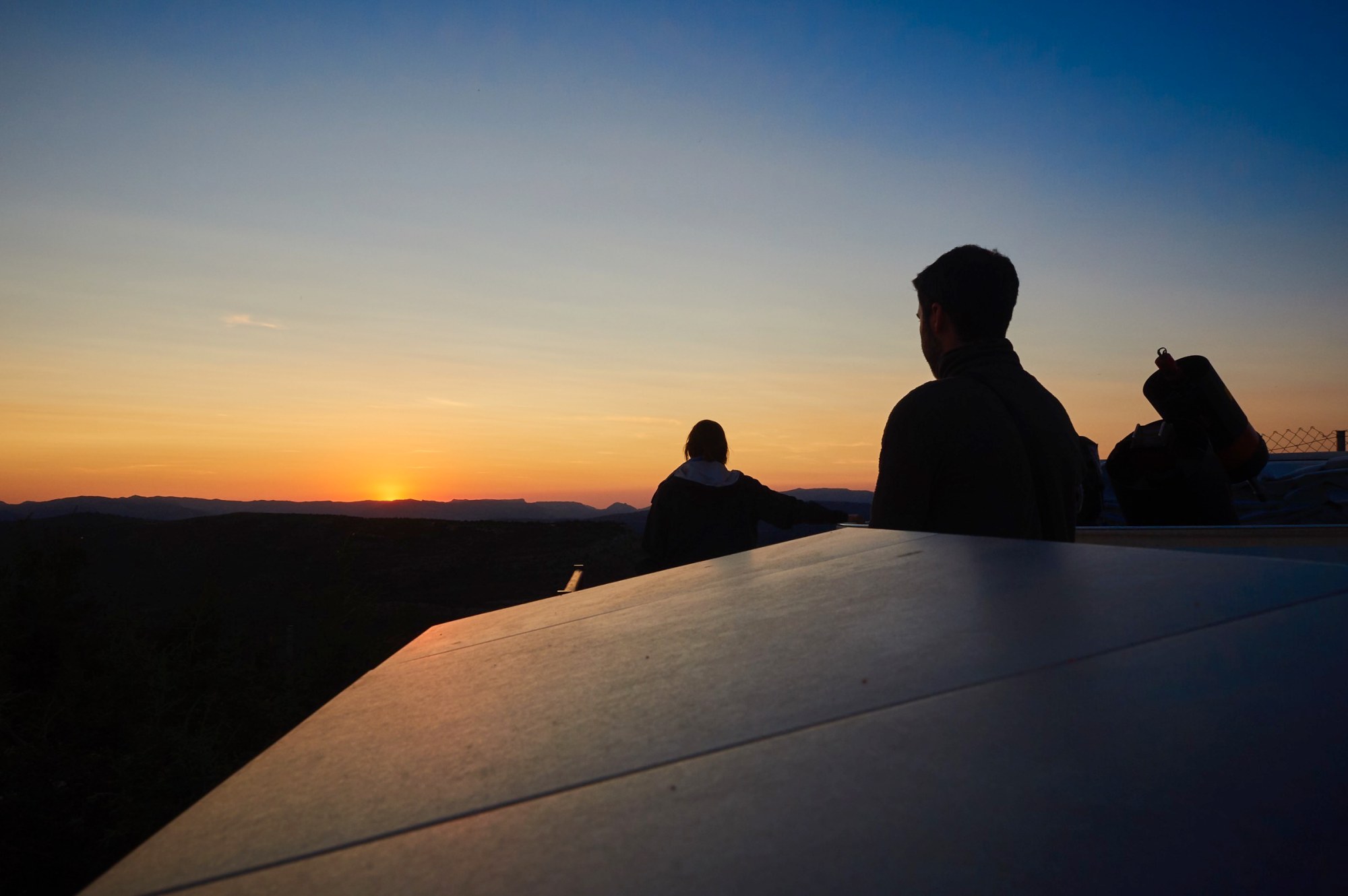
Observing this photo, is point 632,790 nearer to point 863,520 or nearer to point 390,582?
point 863,520

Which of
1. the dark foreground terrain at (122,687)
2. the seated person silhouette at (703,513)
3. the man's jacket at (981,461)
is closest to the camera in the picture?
the man's jacket at (981,461)

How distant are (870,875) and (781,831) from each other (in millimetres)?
103

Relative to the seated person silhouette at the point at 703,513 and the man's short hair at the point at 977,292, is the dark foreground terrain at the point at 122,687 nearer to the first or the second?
the seated person silhouette at the point at 703,513

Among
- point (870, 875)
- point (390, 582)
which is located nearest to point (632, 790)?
point (870, 875)

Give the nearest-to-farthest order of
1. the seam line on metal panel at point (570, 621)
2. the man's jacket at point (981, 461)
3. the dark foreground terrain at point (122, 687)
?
1. the seam line on metal panel at point (570, 621)
2. the man's jacket at point (981, 461)
3. the dark foreground terrain at point (122, 687)

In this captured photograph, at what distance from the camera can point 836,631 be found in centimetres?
135

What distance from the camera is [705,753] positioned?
972 mm

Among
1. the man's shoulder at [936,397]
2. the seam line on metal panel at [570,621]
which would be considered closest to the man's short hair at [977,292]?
the man's shoulder at [936,397]

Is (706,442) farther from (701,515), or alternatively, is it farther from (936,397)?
(936,397)

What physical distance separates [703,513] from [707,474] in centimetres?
26

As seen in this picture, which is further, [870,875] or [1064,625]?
[1064,625]

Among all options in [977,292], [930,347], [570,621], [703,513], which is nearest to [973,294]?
[977,292]

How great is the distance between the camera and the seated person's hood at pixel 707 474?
5.59 metres

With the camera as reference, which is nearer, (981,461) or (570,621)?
(570,621)
